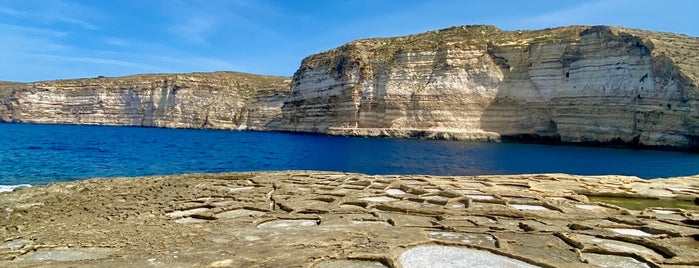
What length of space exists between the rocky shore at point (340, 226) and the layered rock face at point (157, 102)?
3893 inches

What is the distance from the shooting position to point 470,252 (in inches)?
316

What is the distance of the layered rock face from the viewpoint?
377 ft

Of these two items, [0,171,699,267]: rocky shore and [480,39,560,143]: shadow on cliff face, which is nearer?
[0,171,699,267]: rocky shore

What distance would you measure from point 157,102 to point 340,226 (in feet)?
391

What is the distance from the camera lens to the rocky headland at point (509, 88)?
56.3m

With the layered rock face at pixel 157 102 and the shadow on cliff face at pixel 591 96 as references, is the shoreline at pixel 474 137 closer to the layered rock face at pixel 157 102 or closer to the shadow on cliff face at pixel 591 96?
the shadow on cliff face at pixel 591 96

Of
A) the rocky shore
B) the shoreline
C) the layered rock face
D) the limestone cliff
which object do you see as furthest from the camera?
the layered rock face

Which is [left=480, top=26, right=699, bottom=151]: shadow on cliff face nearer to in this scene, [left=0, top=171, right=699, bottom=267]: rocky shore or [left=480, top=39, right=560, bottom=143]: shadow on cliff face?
[left=480, top=39, right=560, bottom=143]: shadow on cliff face

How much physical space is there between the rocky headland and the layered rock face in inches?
490

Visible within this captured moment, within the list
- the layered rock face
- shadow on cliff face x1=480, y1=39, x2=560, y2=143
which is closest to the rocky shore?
shadow on cliff face x1=480, y1=39, x2=560, y2=143

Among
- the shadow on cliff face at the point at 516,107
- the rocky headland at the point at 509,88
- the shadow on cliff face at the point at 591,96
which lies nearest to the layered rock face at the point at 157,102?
the rocky headland at the point at 509,88

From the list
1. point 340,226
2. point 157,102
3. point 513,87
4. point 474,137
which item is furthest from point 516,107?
point 157,102

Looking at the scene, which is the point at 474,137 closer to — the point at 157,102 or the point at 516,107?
the point at 516,107

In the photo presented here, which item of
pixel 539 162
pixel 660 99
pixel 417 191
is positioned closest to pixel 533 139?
pixel 660 99
